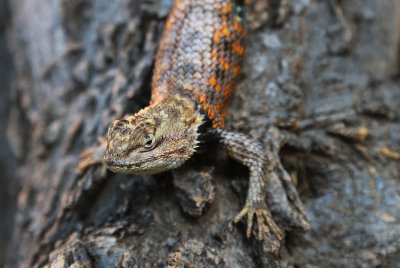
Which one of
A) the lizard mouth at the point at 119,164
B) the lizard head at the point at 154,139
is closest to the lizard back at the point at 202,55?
the lizard head at the point at 154,139

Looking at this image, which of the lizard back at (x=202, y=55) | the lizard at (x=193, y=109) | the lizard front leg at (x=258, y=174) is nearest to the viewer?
the lizard at (x=193, y=109)

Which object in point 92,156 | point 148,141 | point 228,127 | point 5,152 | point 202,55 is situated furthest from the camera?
point 5,152

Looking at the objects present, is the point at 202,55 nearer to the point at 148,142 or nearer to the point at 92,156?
the point at 148,142

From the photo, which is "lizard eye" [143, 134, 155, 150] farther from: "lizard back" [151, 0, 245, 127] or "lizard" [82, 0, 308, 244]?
"lizard back" [151, 0, 245, 127]

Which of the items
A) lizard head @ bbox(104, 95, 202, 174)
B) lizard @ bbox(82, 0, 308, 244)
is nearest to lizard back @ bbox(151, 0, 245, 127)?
lizard @ bbox(82, 0, 308, 244)

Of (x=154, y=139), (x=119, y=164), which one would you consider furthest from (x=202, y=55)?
(x=119, y=164)

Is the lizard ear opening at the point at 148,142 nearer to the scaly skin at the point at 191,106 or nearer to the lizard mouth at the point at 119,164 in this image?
the scaly skin at the point at 191,106
